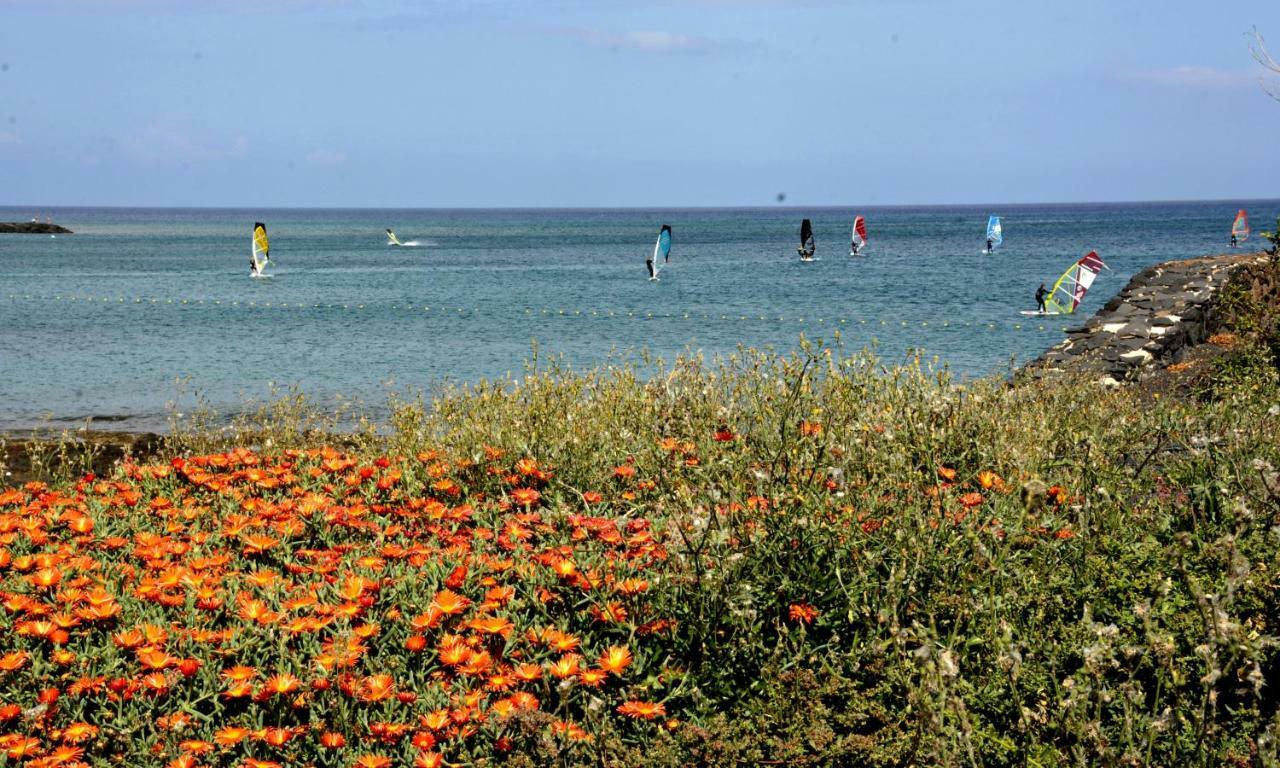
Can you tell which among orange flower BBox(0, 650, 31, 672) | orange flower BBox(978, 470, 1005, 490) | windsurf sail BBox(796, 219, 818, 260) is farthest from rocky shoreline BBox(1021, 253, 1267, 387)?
windsurf sail BBox(796, 219, 818, 260)

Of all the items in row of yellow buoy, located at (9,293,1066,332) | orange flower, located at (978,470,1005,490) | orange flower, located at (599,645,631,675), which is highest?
orange flower, located at (978,470,1005,490)

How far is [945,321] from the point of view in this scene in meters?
32.3

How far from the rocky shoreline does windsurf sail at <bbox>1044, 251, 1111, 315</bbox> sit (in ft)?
27.7

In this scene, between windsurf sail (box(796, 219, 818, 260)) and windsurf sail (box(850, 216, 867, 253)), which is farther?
windsurf sail (box(850, 216, 867, 253))

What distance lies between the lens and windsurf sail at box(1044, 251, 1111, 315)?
107 ft

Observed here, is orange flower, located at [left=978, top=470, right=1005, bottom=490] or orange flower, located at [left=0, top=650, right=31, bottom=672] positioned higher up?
orange flower, located at [left=978, top=470, right=1005, bottom=490]

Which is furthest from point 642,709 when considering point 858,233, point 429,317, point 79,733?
point 858,233

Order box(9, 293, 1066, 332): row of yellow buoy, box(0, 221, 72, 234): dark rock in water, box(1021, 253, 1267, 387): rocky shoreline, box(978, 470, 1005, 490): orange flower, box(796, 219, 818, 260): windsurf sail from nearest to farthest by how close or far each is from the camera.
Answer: box(978, 470, 1005, 490): orange flower → box(1021, 253, 1267, 387): rocky shoreline → box(9, 293, 1066, 332): row of yellow buoy → box(796, 219, 818, 260): windsurf sail → box(0, 221, 72, 234): dark rock in water

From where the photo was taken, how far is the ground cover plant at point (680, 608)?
371cm

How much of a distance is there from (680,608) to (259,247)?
2127 inches

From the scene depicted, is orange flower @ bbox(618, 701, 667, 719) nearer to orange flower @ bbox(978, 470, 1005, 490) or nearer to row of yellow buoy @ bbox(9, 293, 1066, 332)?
orange flower @ bbox(978, 470, 1005, 490)

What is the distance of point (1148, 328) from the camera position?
17656 millimetres

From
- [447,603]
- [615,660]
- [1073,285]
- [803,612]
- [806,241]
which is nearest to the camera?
[615,660]

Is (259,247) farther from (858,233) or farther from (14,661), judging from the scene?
(14,661)
